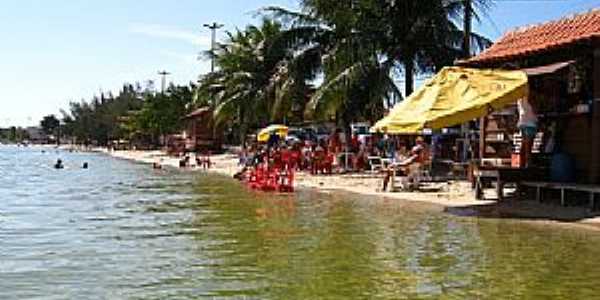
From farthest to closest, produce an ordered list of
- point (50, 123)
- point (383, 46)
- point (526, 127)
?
point (50, 123) → point (383, 46) → point (526, 127)

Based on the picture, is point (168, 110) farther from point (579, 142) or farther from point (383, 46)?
point (579, 142)

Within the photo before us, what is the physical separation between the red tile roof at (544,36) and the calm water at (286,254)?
3990 millimetres

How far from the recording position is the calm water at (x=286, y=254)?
9734 millimetres

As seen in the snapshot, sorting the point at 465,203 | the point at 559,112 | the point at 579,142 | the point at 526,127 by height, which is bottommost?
the point at 465,203

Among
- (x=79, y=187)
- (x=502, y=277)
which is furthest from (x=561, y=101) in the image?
(x=79, y=187)

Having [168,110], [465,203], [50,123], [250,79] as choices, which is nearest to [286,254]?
[465,203]

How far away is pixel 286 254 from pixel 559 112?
955 cm

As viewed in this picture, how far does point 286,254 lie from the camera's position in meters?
12.4

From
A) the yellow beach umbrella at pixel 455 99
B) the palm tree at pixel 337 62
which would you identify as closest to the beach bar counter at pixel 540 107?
the yellow beach umbrella at pixel 455 99

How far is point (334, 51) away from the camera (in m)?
34.2

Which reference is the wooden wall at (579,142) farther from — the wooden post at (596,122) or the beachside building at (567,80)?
the wooden post at (596,122)

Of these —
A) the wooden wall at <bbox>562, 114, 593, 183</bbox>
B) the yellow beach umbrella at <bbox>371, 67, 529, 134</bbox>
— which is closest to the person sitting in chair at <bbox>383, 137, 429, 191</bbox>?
the yellow beach umbrella at <bbox>371, 67, 529, 134</bbox>

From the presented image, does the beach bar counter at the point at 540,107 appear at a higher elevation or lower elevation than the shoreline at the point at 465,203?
higher

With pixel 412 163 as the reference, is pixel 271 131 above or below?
above
